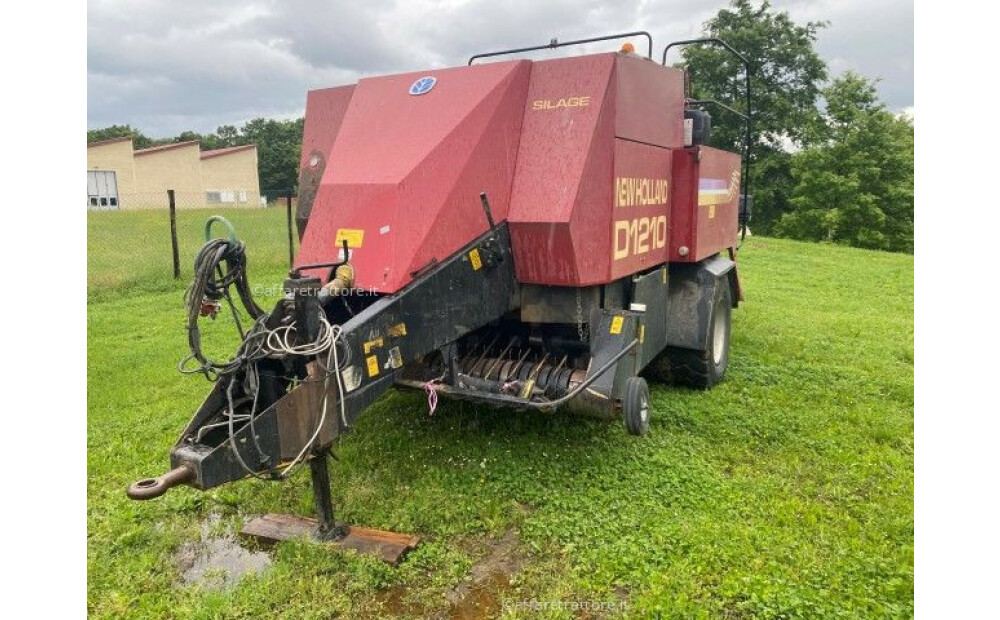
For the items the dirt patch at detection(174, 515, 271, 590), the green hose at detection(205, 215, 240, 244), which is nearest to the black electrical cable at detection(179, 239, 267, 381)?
the green hose at detection(205, 215, 240, 244)

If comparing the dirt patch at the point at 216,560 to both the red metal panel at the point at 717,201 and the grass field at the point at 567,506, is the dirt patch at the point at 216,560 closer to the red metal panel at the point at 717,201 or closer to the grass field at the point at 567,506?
the grass field at the point at 567,506

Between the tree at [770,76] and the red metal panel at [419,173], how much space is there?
24456 mm

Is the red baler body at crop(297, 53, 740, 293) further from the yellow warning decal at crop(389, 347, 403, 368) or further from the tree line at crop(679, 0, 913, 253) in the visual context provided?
the tree line at crop(679, 0, 913, 253)

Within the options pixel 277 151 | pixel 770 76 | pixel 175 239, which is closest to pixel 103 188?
pixel 277 151

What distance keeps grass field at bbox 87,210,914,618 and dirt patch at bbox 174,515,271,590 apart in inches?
1.4

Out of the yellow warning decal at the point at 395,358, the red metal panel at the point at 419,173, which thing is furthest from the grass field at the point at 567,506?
the red metal panel at the point at 419,173

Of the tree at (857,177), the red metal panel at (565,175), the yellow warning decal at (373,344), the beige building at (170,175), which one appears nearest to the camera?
the yellow warning decal at (373,344)

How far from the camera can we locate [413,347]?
336cm

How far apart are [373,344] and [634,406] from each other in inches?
53.6

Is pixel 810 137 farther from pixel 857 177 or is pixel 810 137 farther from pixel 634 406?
pixel 634 406

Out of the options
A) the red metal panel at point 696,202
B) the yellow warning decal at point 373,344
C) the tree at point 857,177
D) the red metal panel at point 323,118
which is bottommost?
the yellow warning decal at point 373,344

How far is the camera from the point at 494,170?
12.1 feet

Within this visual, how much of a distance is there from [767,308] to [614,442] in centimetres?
581

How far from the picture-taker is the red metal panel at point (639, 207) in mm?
3945
